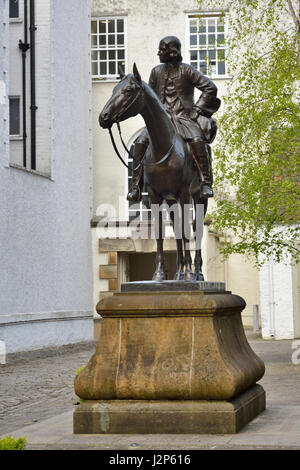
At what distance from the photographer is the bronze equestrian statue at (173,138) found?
313 inches

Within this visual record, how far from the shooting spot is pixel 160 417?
22.8 feet

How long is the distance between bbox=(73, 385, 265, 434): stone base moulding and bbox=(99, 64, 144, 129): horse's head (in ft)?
8.21

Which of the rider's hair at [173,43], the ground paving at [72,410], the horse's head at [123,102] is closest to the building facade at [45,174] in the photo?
the ground paving at [72,410]

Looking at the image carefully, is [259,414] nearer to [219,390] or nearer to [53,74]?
[219,390]

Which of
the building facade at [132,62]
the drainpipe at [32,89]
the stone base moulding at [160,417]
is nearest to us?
the stone base moulding at [160,417]

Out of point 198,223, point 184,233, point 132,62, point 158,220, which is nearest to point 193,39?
point 132,62

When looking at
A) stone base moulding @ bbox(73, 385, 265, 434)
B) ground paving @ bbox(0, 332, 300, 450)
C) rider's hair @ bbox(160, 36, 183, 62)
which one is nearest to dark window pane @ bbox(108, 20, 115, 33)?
ground paving @ bbox(0, 332, 300, 450)

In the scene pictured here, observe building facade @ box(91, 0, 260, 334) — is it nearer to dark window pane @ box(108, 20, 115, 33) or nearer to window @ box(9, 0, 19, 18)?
dark window pane @ box(108, 20, 115, 33)

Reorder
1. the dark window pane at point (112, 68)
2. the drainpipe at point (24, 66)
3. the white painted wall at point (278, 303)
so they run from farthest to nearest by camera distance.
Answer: the dark window pane at point (112, 68) < the white painted wall at point (278, 303) < the drainpipe at point (24, 66)

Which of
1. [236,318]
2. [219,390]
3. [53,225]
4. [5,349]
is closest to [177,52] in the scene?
[236,318]

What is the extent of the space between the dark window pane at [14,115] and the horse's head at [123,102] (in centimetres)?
1533

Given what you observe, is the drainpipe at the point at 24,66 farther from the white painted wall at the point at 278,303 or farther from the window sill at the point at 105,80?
the white painted wall at the point at 278,303

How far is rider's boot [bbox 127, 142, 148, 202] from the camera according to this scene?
8.40 metres
